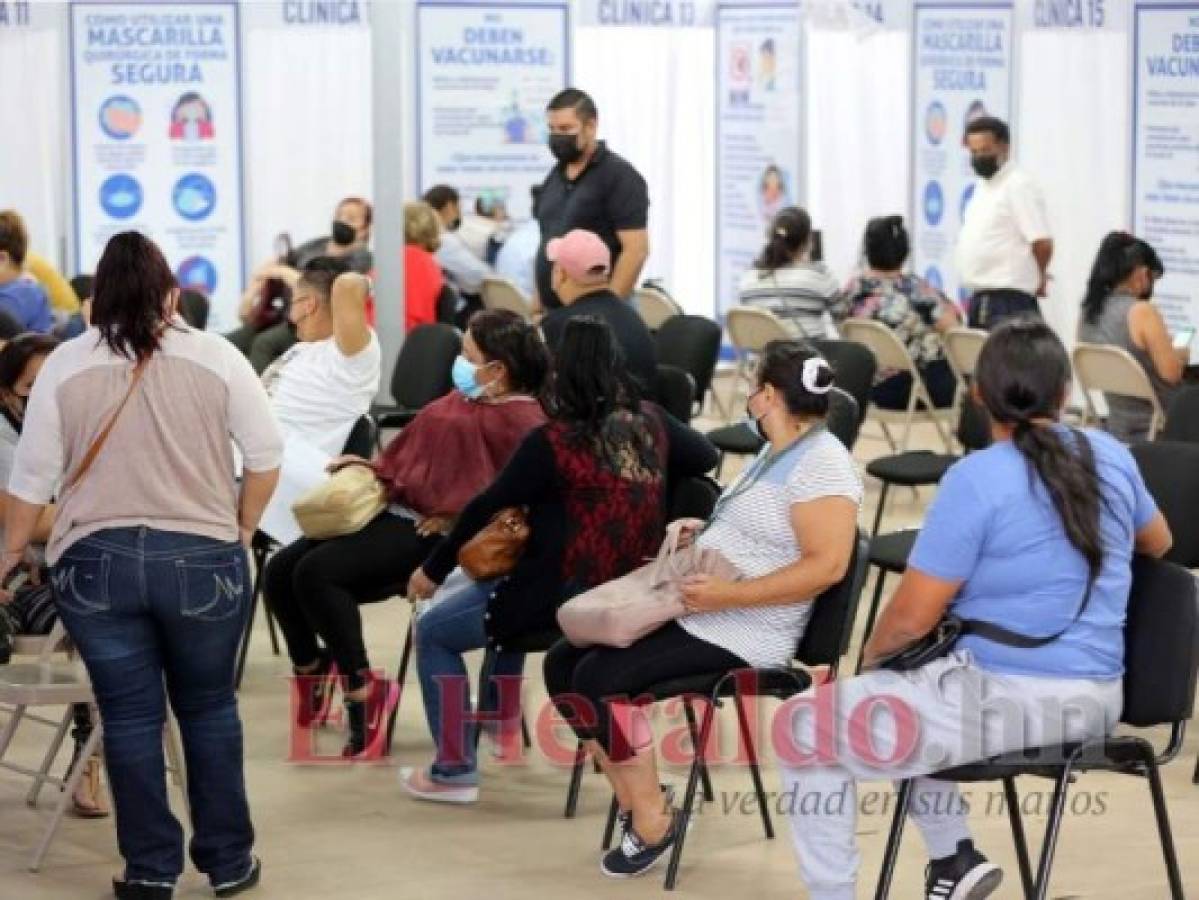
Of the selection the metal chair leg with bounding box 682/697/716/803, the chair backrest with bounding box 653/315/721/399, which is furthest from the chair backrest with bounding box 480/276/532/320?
the metal chair leg with bounding box 682/697/716/803

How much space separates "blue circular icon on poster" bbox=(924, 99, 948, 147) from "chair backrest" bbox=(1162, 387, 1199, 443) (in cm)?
526

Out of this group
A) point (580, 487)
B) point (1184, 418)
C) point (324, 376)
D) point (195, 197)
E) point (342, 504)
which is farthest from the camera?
point (195, 197)

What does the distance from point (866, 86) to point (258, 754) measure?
721 centimetres

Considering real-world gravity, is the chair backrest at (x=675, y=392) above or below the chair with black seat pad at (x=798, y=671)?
above

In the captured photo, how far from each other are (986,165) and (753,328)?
51.7 inches

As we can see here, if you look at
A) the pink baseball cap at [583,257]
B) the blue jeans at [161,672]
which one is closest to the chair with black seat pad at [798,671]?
the blue jeans at [161,672]

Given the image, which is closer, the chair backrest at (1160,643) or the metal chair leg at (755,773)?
the chair backrest at (1160,643)

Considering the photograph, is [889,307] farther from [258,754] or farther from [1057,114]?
[258,754]

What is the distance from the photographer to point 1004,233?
10.2 metres

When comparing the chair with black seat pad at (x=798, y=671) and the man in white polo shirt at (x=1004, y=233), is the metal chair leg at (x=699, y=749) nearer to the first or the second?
the chair with black seat pad at (x=798, y=671)

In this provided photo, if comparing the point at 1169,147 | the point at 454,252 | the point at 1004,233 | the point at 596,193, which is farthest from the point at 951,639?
the point at 454,252

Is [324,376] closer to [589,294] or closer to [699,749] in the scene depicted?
[589,294]

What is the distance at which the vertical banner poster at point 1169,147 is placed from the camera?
949 cm

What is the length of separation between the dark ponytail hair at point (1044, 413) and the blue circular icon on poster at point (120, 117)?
23.9 ft
